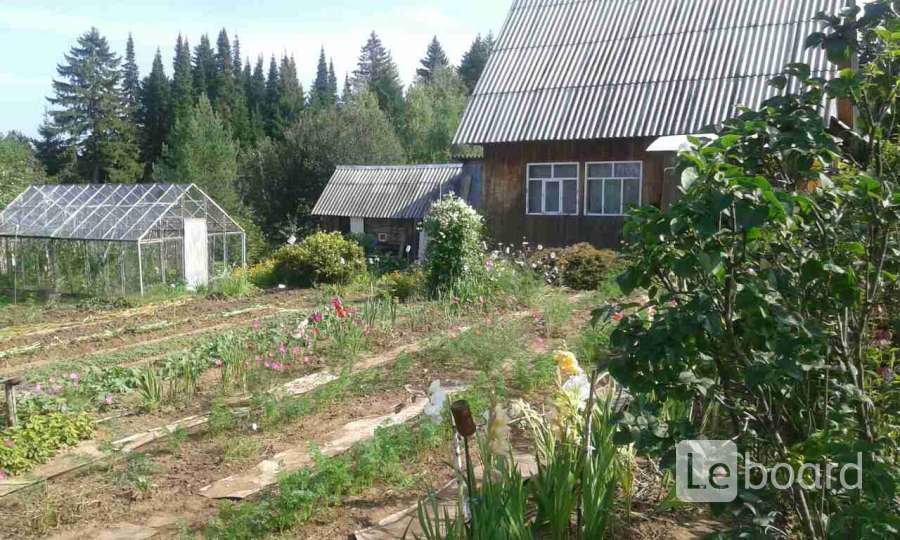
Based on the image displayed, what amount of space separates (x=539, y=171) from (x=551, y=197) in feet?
2.11

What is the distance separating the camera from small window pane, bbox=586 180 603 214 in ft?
49.9

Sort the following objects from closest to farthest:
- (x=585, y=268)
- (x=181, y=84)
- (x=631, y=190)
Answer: (x=585, y=268), (x=631, y=190), (x=181, y=84)

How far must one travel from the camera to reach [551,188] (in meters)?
15.7

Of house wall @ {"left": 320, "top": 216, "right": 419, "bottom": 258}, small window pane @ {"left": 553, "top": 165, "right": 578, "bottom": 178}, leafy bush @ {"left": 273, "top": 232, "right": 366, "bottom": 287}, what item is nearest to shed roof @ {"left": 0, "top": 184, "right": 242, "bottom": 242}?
leafy bush @ {"left": 273, "top": 232, "right": 366, "bottom": 287}

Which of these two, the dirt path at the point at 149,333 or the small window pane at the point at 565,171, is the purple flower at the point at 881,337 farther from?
the small window pane at the point at 565,171

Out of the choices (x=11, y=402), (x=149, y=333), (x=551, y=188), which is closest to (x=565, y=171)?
(x=551, y=188)

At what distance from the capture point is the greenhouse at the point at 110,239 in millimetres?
16281

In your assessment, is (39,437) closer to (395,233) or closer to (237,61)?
(395,233)

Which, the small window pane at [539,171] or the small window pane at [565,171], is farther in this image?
the small window pane at [539,171]

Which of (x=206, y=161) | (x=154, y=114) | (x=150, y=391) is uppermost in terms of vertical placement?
(x=154, y=114)

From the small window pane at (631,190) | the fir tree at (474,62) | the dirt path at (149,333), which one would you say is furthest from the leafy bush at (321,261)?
the fir tree at (474,62)

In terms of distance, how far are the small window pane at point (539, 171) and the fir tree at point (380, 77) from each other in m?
33.5

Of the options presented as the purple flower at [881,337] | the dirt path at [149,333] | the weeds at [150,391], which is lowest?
the dirt path at [149,333]

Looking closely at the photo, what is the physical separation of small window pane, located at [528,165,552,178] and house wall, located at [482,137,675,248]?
12cm
